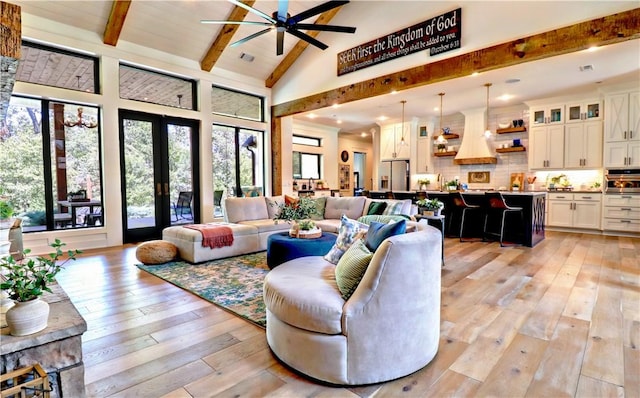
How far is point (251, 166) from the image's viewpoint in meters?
8.02

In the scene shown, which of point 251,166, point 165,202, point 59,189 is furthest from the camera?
point 251,166

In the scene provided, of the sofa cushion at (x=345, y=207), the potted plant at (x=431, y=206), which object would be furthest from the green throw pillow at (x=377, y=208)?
the potted plant at (x=431, y=206)

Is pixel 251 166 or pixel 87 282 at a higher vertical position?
pixel 251 166

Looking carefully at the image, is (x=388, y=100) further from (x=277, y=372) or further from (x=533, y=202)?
(x=277, y=372)

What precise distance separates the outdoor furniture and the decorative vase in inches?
217

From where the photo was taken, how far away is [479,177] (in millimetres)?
8742

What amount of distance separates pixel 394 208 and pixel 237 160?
4.20m

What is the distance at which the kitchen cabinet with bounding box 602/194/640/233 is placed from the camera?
21.1ft

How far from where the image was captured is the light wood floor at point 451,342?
1825 millimetres

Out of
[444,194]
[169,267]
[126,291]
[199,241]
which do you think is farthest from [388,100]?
[126,291]

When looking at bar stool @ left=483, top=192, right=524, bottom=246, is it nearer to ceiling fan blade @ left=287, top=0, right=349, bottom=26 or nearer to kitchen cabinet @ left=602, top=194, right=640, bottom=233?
kitchen cabinet @ left=602, top=194, right=640, bottom=233

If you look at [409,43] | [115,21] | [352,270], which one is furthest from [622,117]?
[115,21]

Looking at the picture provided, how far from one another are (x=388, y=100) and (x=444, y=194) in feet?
7.88

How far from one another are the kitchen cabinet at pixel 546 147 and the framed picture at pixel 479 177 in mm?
1050
